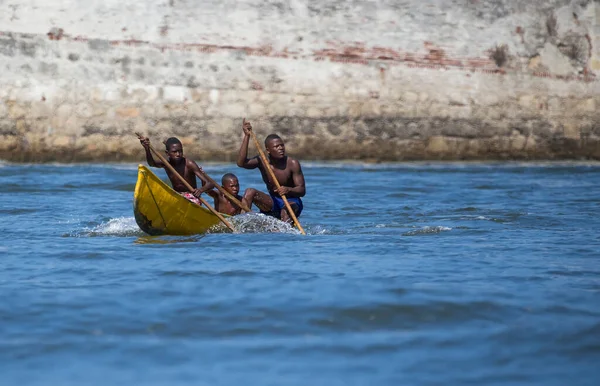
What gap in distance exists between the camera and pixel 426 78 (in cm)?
2084

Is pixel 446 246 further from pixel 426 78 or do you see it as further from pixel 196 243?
pixel 426 78

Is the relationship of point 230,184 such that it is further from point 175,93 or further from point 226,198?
point 175,93

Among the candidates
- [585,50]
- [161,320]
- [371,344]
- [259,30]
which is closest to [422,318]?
[371,344]

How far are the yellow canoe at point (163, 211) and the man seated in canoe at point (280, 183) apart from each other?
30.0 inches

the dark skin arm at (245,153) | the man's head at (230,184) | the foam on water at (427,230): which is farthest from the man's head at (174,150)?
the foam on water at (427,230)

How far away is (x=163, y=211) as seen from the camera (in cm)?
999

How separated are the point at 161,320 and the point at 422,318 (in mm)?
1473

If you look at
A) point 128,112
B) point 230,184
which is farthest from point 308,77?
point 230,184

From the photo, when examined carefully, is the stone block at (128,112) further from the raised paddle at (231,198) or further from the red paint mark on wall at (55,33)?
the raised paddle at (231,198)

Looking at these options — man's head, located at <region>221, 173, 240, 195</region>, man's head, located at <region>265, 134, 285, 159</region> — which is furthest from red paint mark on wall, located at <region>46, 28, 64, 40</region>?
man's head, located at <region>265, 134, 285, 159</region>

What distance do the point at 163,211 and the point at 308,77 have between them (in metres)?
10.6

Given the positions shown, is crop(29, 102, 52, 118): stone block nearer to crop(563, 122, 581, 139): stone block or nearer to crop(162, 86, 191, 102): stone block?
crop(162, 86, 191, 102): stone block

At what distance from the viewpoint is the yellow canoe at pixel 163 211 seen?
9.77 metres

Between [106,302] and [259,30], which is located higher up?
[259,30]
